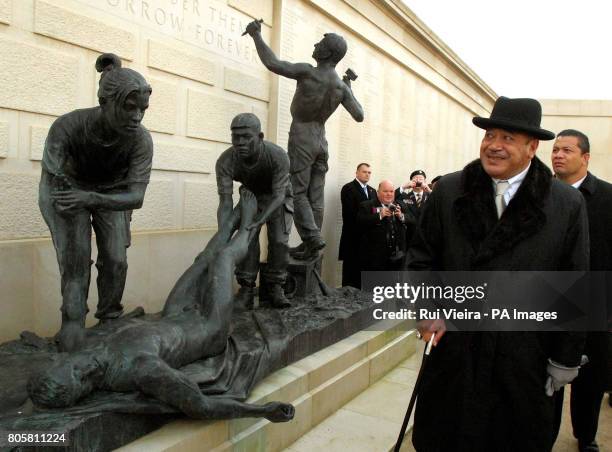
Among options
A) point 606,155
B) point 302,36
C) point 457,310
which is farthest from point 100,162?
point 606,155

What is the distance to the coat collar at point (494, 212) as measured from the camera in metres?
2.32

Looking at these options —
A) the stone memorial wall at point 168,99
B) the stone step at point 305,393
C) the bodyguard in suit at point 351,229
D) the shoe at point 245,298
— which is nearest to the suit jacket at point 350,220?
the bodyguard in suit at point 351,229

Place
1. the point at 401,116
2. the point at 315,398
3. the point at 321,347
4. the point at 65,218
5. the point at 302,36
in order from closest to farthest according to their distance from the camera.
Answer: the point at 65,218
the point at 315,398
the point at 321,347
the point at 302,36
the point at 401,116

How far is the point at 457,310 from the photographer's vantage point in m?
2.52

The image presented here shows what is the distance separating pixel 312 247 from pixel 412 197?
9.11ft

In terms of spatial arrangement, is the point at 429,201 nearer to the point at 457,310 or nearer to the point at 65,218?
the point at 457,310

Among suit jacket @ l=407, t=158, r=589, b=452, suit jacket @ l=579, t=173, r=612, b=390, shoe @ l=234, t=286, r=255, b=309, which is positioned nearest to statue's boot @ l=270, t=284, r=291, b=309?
shoe @ l=234, t=286, r=255, b=309

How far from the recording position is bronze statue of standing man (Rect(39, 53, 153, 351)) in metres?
2.87

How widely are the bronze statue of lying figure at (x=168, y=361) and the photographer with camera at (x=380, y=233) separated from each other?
310 cm

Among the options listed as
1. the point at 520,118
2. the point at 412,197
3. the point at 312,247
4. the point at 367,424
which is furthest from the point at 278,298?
the point at 412,197

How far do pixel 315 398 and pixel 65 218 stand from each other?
6.83ft

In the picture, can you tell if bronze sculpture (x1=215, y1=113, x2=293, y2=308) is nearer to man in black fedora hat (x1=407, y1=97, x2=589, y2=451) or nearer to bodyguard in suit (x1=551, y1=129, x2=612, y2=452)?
man in black fedora hat (x1=407, y1=97, x2=589, y2=451)

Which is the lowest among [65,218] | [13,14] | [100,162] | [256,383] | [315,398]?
[315,398]

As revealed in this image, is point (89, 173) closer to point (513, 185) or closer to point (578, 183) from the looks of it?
point (513, 185)
